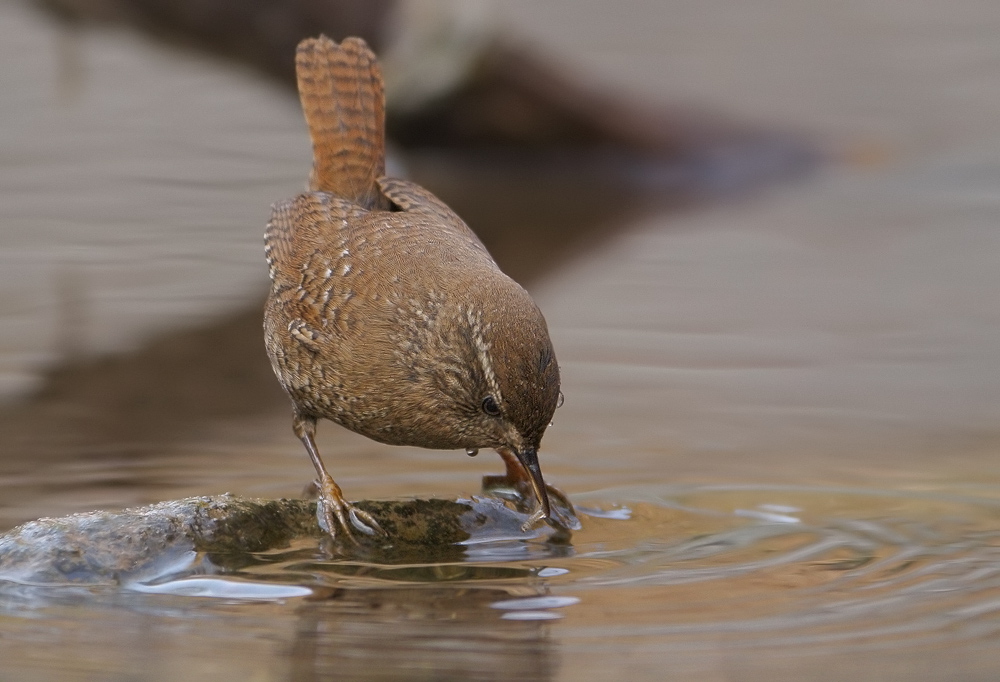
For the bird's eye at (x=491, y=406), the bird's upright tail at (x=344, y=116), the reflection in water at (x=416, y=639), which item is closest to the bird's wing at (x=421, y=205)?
the bird's upright tail at (x=344, y=116)

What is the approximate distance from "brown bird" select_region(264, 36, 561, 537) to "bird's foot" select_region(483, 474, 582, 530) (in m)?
0.03

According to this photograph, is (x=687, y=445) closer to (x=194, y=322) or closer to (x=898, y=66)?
(x=194, y=322)

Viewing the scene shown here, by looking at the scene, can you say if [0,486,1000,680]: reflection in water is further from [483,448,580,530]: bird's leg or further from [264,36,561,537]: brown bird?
[264,36,561,537]: brown bird

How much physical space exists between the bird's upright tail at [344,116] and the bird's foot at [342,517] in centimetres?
139

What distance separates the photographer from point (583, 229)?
9.36m

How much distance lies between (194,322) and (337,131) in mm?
2021

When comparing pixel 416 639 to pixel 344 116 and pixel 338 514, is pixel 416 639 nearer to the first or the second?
pixel 338 514

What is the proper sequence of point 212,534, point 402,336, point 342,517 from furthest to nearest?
point 402,336 < point 342,517 < point 212,534

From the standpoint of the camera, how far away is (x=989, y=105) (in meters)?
12.7

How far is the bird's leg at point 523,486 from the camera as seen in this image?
462cm

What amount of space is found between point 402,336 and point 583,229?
4.91 m

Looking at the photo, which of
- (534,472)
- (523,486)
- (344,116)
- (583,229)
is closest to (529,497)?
(523,486)

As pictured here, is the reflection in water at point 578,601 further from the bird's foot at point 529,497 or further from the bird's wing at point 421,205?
the bird's wing at point 421,205

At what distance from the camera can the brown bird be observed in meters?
4.27
